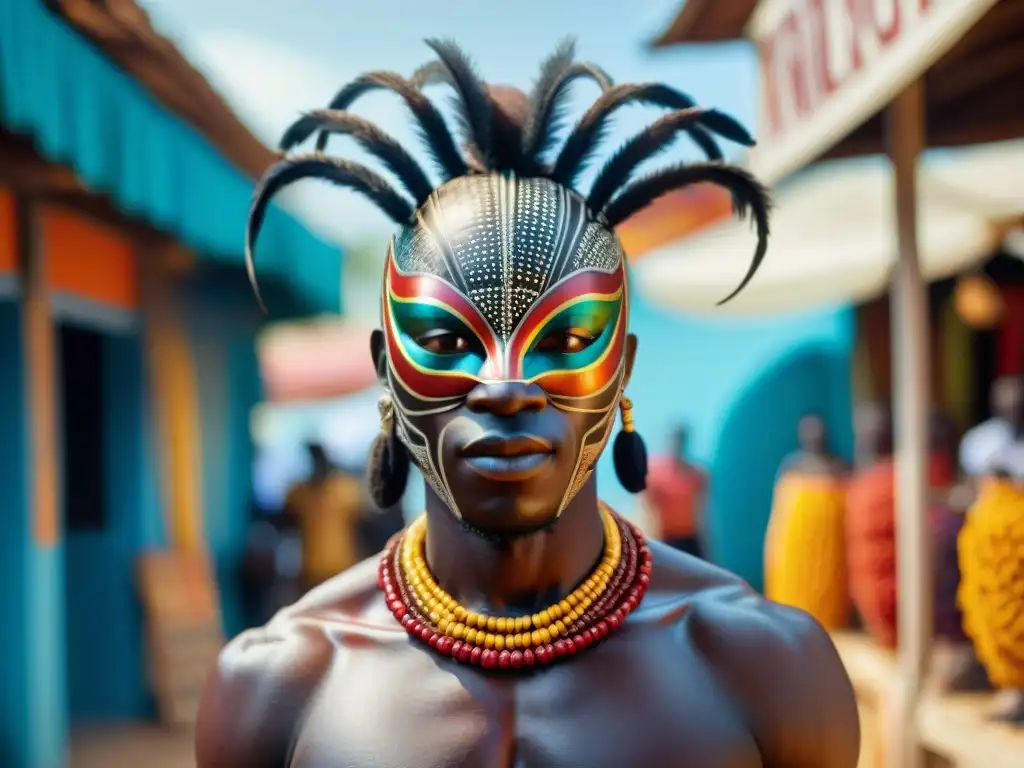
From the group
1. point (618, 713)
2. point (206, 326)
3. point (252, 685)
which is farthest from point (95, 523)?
point (618, 713)

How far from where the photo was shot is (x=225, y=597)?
6945 millimetres

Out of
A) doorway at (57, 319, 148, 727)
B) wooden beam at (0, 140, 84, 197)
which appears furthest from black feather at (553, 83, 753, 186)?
doorway at (57, 319, 148, 727)

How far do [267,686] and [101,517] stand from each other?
4.86 m

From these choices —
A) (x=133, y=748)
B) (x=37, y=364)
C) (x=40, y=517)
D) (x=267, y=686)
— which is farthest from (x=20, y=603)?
(x=267, y=686)

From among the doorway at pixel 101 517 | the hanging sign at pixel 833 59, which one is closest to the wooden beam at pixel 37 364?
the doorway at pixel 101 517

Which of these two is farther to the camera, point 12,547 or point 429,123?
point 12,547

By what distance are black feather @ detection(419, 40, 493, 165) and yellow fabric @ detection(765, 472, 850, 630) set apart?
2480mm

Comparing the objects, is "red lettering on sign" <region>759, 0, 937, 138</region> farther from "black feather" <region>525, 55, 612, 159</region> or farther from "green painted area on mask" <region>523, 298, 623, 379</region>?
"green painted area on mask" <region>523, 298, 623, 379</region>

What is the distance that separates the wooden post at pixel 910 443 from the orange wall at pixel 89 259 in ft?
12.1

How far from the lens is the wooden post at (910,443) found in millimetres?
2930

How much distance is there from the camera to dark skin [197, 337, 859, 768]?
4.73ft

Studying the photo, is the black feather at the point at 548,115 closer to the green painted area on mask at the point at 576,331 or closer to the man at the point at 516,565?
the man at the point at 516,565

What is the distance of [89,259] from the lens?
5285 mm

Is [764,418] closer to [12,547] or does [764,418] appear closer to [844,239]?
[844,239]
